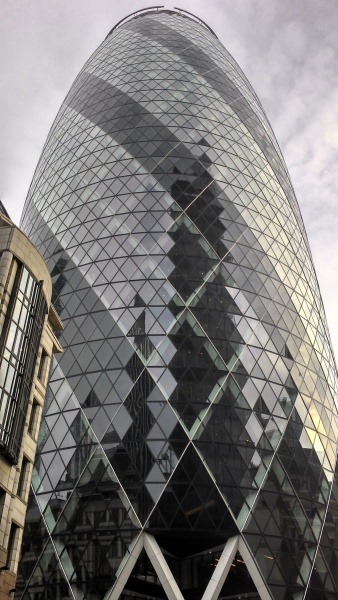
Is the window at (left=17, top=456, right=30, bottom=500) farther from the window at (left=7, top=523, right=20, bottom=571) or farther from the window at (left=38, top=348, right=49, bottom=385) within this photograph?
the window at (left=38, top=348, right=49, bottom=385)

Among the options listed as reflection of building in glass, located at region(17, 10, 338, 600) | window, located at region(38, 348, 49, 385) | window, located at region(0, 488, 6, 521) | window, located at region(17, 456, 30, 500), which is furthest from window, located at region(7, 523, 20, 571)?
window, located at region(38, 348, 49, 385)

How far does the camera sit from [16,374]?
19.2 metres

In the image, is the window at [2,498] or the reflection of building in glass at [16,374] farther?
the reflection of building in glass at [16,374]

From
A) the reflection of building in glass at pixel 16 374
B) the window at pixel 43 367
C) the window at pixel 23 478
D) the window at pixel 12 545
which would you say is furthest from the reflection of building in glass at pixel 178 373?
the window at pixel 12 545

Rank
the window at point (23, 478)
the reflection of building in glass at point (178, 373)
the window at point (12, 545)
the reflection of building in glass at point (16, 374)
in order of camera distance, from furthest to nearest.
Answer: the reflection of building in glass at point (178, 373) < the window at point (23, 478) < the window at point (12, 545) < the reflection of building in glass at point (16, 374)

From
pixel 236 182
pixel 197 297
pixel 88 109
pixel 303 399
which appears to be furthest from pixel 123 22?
pixel 303 399

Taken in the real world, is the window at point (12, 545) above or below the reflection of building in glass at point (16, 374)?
below

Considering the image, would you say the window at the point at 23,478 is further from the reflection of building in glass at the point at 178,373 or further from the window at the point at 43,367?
the window at the point at 43,367

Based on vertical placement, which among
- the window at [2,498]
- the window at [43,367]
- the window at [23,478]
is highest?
the window at [43,367]

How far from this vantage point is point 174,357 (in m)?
26.0

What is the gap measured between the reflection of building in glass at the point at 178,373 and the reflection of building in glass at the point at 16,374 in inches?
149

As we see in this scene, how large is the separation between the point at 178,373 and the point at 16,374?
8192 mm

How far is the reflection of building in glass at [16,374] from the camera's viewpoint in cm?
1805

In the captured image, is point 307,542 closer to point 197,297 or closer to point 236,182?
point 197,297
